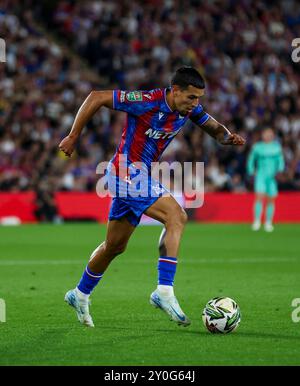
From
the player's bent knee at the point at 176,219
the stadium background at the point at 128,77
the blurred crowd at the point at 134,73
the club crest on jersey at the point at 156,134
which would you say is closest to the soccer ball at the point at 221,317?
the player's bent knee at the point at 176,219

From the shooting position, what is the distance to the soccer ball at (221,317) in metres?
8.05

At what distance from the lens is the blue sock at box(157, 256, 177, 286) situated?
8.37 m

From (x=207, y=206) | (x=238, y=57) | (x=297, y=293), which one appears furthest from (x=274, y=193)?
(x=297, y=293)

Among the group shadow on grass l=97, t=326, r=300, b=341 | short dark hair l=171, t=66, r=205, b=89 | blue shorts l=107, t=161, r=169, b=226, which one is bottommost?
shadow on grass l=97, t=326, r=300, b=341

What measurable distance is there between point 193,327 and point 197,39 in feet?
72.9

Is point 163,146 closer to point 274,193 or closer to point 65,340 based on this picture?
point 65,340

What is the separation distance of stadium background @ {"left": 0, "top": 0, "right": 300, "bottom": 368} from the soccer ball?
39.1 inches

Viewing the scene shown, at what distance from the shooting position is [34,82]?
26.4 metres

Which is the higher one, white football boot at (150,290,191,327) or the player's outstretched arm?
the player's outstretched arm

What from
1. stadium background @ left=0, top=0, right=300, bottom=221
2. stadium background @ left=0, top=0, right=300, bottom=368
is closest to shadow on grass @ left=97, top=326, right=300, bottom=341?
stadium background @ left=0, top=0, right=300, bottom=368

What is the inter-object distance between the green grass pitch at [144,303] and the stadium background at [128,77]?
5794mm

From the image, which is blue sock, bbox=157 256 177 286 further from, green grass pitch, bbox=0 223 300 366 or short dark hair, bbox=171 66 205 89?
short dark hair, bbox=171 66 205 89

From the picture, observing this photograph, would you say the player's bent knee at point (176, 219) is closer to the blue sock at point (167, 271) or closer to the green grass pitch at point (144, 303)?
the blue sock at point (167, 271)

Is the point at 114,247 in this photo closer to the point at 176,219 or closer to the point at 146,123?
the point at 176,219
